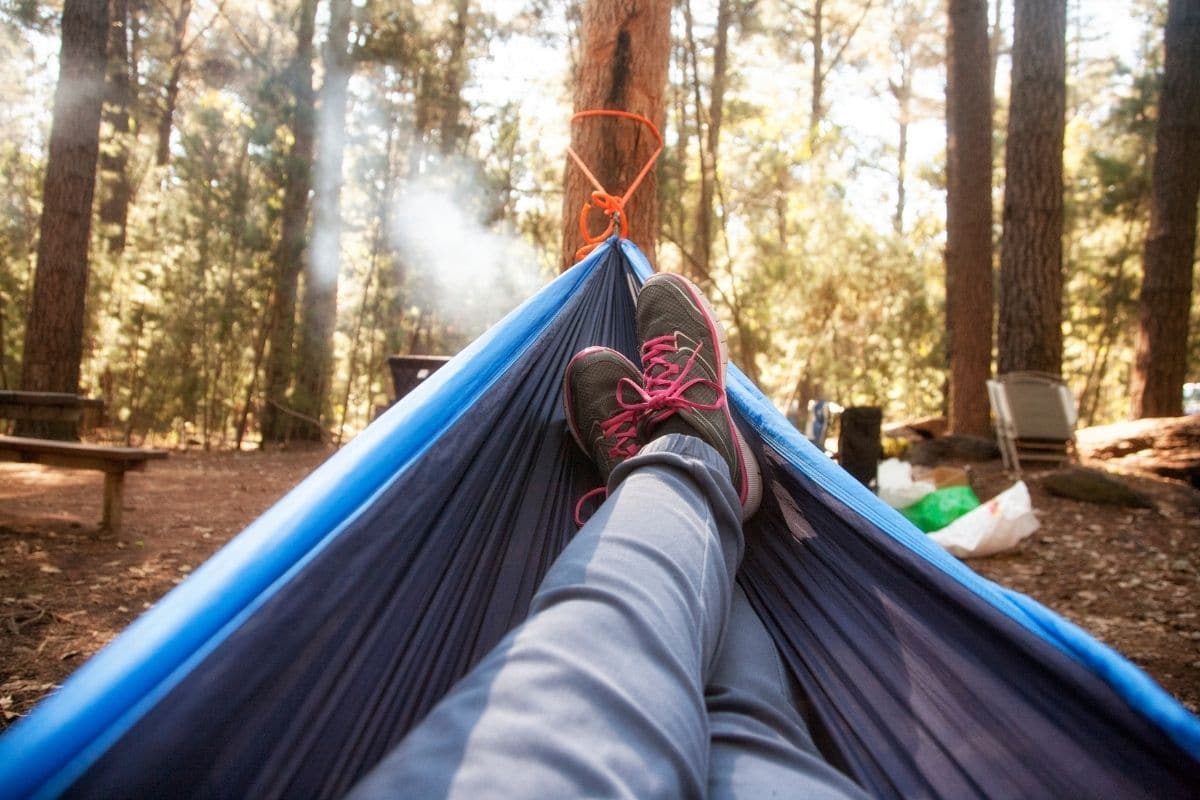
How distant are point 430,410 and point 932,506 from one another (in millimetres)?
2677

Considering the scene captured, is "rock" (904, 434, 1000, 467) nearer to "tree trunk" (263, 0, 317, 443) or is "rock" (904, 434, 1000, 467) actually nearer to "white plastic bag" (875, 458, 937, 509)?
"white plastic bag" (875, 458, 937, 509)

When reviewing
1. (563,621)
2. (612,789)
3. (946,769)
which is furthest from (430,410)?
(946,769)

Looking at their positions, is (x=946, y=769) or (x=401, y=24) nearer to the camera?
(x=946, y=769)

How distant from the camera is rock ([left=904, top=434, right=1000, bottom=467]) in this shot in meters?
4.14

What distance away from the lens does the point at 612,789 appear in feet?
1.64

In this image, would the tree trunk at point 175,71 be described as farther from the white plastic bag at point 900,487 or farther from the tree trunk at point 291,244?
the white plastic bag at point 900,487

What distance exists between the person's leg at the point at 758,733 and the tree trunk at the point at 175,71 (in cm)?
966

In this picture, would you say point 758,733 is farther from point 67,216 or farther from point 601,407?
point 67,216

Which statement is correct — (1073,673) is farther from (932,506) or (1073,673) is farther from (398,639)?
(932,506)

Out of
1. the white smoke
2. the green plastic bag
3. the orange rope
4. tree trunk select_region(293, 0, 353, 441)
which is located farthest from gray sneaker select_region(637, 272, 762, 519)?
the white smoke

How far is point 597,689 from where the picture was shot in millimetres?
571

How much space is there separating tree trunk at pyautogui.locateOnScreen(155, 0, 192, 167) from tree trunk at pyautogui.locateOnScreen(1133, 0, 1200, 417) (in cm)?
952

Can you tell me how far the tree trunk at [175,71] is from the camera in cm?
853

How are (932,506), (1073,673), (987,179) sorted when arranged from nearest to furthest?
(1073,673)
(932,506)
(987,179)
